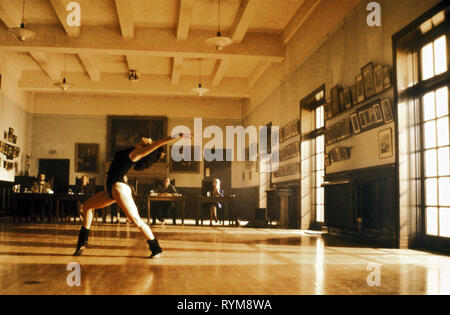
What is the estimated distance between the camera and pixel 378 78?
710 cm

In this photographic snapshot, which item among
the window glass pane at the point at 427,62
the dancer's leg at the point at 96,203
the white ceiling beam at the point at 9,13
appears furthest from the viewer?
the white ceiling beam at the point at 9,13

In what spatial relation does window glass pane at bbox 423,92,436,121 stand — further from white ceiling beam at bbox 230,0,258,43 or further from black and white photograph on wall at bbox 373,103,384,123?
white ceiling beam at bbox 230,0,258,43

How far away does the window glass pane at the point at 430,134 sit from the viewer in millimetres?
6163

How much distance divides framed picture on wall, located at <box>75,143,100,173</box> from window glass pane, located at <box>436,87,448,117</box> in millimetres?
15415

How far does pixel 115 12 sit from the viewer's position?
37.1 ft

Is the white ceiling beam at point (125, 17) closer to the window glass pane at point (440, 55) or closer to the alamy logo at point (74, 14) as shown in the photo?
the alamy logo at point (74, 14)

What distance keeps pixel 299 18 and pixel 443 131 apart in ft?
19.6

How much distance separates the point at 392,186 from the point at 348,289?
3639 millimetres

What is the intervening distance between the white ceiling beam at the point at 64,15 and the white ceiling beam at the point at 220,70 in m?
4.52

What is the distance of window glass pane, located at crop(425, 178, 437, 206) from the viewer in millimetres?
6070

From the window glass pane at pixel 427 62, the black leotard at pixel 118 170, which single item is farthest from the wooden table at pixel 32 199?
the window glass pane at pixel 427 62

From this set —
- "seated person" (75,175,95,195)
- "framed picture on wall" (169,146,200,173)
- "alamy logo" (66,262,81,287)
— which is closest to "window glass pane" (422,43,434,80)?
"alamy logo" (66,262,81,287)

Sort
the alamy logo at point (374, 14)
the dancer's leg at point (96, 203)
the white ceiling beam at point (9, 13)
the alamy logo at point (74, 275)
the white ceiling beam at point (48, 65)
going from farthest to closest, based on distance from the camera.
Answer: the white ceiling beam at point (48, 65), the white ceiling beam at point (9, 13), the alamy logo at point (374, 14), the dancer's leg at point (96, 203), the alamy logo at point (74, 275)
